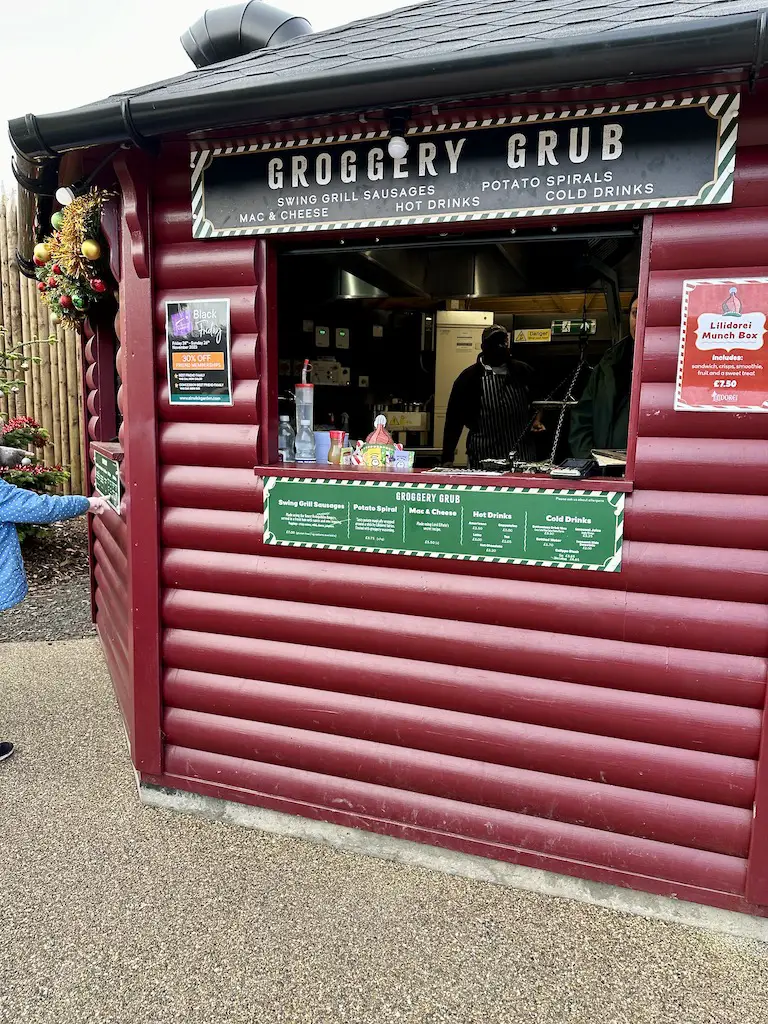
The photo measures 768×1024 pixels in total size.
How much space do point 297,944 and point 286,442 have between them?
2103 mm

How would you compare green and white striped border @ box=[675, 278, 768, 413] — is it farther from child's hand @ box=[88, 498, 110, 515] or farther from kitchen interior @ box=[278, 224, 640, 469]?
child's hand @ box=[88, 498, 110, 515]

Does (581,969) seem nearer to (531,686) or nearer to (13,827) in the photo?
(531,686)

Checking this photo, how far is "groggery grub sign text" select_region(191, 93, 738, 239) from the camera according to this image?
2.36 metres

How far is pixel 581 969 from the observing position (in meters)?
2.40

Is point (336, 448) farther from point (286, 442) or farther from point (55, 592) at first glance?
point (55, 592)

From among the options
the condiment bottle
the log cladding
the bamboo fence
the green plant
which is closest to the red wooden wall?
the log cladding

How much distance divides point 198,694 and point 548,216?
2593 mm

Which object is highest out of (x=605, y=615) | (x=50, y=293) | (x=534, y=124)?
(x=534, y=124)

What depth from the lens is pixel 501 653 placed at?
281cm

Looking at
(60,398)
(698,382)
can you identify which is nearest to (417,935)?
(698,382)

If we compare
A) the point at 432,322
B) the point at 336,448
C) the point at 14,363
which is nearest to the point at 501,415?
the point at 336,448

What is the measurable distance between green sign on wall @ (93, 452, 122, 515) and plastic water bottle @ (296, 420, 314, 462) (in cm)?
105

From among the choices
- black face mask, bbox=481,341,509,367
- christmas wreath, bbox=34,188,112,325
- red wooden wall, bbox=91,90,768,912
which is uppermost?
christmas wreath, bbox=34,188,112,325

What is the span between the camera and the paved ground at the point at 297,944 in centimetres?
224
